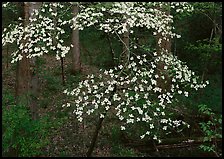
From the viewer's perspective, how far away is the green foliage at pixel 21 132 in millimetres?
6207

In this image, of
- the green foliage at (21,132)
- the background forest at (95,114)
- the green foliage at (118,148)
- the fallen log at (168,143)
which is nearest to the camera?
the green foliage at (21,132)

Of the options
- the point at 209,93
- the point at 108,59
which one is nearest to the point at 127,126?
the point at 209,93

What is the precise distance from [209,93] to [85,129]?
504cm

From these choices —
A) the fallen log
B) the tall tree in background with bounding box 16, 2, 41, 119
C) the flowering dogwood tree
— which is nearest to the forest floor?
the fallen log

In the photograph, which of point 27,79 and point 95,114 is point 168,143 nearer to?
point 95,114

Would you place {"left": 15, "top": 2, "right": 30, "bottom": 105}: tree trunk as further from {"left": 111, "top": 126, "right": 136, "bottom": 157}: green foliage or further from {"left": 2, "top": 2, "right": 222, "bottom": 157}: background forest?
{"left": 111, "top": 126, "right": 136, "bottom": 157}: green foliage

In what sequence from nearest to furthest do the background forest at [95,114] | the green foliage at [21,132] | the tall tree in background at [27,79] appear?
1. the green foliage at [21,132]
2. the background forest at [95,114]
3. the tall tree in background at [27,79]

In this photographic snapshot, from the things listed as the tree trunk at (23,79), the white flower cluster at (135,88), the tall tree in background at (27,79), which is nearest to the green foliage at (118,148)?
the white flower cluster at (135,88)

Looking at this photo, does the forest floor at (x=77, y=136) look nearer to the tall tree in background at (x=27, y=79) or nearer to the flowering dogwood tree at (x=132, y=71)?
the tall tree in background at (x=27, y=79)

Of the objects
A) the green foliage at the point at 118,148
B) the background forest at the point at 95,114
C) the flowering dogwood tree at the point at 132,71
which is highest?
the flowering dogwood tree at the point at 132,71

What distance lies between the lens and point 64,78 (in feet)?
41.9

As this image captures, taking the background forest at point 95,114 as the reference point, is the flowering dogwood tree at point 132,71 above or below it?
above

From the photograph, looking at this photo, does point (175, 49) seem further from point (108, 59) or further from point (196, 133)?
point (196, 133)

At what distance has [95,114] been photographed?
33.9 feet
